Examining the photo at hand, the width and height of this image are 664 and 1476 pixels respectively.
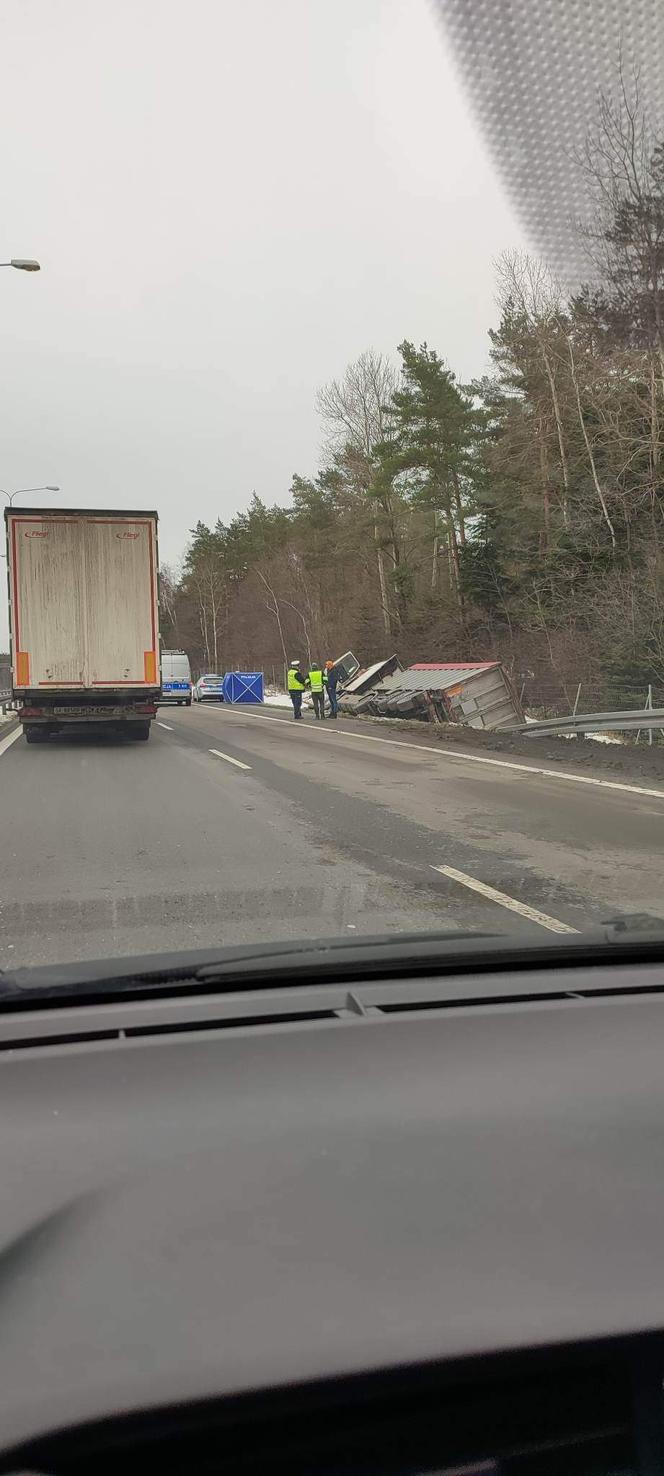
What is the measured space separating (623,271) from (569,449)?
19571mm

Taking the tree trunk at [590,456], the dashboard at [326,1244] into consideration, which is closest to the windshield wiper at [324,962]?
the dashboard at [326,1244]

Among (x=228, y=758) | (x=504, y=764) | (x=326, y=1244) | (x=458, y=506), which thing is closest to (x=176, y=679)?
(x=458, y=506)

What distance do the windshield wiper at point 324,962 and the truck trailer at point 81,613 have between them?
14.7m

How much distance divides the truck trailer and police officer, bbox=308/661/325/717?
1105 centimetres

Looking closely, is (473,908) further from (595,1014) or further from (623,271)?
(623,271)

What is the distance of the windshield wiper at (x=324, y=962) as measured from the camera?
295 centimetres

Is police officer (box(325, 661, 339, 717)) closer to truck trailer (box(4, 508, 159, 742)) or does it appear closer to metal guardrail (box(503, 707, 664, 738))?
metal guardrail (box(503, 707, 664, 738))

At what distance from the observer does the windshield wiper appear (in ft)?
9.69

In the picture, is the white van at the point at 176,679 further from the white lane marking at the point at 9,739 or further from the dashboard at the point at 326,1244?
the dashboard at the point at 326,1244

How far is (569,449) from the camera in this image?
35.2 m

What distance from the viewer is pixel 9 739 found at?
20.5 m

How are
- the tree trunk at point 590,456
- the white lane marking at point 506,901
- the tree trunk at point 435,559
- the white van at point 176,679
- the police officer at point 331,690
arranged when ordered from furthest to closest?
the tree trunk at point 435,559 < the white van at point 176,679 < the tree trunk at point 590,456 < the police officer at point 331,690 < the white lane marking at point 506,901

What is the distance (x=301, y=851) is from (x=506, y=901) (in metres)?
2.30

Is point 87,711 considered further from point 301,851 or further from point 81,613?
point 301,851
